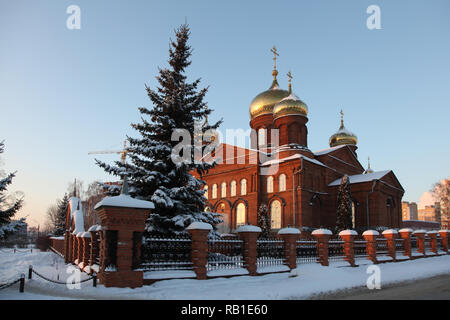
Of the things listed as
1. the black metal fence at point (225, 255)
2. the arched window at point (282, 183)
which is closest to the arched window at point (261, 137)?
the arched window at point (282, 183)

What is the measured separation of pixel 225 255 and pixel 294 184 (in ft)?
52.1

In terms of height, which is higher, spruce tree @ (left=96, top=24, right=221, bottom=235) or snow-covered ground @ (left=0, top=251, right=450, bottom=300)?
spruce tree @ (left=96, top=24, right=221, bottom=235)

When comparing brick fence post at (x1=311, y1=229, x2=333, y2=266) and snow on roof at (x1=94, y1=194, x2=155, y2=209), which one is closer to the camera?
snow on roof at (x1=94, y1=194, x2=155, y2=209)

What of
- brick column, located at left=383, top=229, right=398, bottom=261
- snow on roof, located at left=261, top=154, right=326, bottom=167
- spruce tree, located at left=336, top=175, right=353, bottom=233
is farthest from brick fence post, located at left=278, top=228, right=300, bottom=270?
snow on roof, located at left=261, top=154, right=326, bottom=167

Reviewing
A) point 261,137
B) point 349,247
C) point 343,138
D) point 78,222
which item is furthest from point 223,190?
point 349,247

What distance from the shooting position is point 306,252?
1252cm

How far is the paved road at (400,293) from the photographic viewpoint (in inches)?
297

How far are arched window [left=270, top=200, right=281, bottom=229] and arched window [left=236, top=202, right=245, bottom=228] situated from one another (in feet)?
8.63

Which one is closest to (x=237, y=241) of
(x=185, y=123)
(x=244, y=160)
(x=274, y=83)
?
(x=185, y=123)

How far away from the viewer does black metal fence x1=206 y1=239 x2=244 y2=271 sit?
373 inches

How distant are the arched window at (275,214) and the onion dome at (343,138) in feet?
37.2

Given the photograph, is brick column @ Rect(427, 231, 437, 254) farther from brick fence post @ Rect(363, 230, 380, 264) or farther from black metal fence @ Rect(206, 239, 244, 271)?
black metal fence @ Rect(206, 239, 244, 271)
